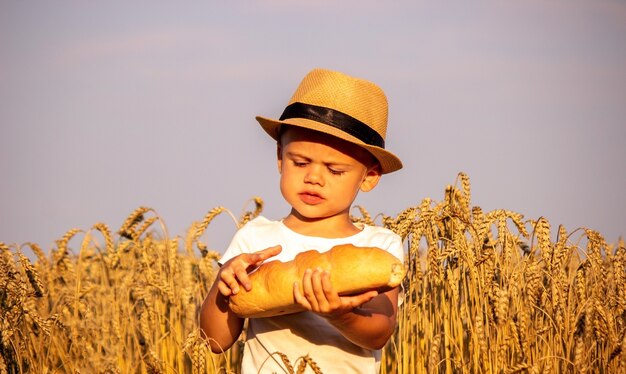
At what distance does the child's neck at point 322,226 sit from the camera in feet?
10.5

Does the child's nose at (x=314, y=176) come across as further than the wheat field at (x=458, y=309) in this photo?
No

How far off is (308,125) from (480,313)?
1.31 metres

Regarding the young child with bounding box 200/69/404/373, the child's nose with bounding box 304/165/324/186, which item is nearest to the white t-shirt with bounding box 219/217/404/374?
the young child with bounding box 200/69/404/373

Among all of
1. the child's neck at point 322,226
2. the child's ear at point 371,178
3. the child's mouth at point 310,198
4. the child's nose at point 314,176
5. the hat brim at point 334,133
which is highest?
the hat brim at point 334,133

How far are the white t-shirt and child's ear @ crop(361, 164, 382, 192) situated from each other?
184mm

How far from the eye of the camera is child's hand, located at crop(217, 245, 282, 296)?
109 inches

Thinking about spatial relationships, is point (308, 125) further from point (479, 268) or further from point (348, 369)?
point (479, 268)

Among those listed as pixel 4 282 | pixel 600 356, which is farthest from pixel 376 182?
pixel 4 282

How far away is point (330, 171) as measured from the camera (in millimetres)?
3098

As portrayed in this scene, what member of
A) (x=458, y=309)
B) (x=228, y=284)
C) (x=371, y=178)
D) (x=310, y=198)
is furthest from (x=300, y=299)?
(x=458, y=309)

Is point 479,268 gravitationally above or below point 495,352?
above

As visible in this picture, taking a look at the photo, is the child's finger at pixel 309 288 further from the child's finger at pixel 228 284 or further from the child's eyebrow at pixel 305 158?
the child's eyebrow at pixel 305 158

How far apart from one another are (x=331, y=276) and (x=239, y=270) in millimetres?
363

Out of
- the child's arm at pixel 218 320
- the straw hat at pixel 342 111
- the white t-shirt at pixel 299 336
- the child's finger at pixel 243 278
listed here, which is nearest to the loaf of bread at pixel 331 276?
the child's finger at pixel 243 278
